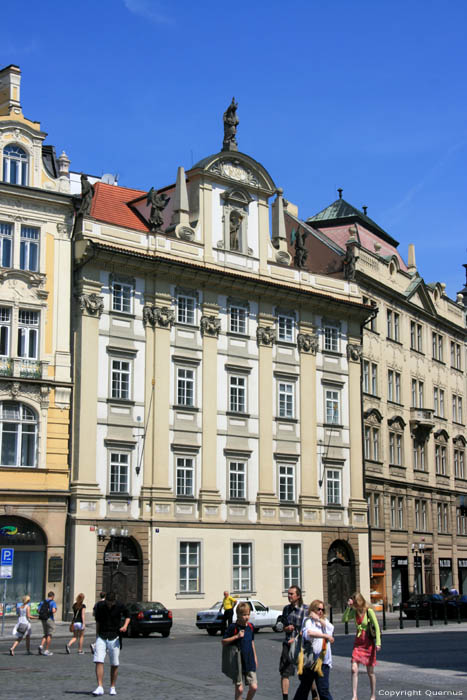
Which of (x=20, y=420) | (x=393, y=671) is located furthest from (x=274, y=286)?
(x=393, y=671)

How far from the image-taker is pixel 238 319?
2002 inches

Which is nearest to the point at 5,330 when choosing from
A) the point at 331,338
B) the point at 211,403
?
the point at 211,403

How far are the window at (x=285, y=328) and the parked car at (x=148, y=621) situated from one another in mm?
19229

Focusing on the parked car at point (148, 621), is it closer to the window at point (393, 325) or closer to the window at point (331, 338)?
the window at point (331, 338)

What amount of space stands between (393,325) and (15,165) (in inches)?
1120

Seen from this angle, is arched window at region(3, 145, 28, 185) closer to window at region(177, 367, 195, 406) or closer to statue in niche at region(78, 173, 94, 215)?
statue in niche at region(78, 173, 94, 215)

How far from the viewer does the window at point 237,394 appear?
163 feet

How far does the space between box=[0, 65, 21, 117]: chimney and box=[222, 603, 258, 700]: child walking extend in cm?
3468

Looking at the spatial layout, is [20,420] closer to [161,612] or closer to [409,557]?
[161,612]

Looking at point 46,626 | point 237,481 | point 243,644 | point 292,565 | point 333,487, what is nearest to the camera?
point 243,644

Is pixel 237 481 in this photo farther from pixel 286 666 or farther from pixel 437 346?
pixel 286 666

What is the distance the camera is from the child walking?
1561 cm

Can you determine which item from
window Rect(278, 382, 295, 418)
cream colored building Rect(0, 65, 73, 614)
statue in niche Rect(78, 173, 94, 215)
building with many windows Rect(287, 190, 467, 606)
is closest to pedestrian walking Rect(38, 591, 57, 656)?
cream colored building Rect(0, 65, 73, 614)

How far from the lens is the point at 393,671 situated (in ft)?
74.7
